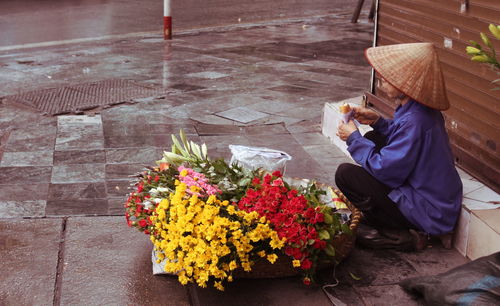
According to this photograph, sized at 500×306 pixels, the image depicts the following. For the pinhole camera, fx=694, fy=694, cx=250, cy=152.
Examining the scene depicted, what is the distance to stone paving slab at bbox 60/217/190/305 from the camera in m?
3.58

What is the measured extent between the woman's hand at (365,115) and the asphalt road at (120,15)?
25.9 ft

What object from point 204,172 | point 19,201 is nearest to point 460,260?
point 204,172

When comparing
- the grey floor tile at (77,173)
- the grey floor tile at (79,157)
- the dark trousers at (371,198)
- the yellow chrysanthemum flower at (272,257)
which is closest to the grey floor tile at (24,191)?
the grey floor tile at (77,173)

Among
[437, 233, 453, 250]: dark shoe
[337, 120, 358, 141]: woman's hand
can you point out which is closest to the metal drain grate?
[337, 120, 358, 141]: woman's hand

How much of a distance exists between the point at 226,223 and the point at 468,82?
2131 millimetres

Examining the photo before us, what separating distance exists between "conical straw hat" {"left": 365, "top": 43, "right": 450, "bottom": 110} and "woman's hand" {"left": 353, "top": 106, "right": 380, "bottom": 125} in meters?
0.47

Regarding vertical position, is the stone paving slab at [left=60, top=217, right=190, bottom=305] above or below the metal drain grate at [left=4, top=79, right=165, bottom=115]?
below

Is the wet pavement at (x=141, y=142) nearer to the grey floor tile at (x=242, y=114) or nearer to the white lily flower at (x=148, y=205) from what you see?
the grey floor tile at (x=242, y=114)

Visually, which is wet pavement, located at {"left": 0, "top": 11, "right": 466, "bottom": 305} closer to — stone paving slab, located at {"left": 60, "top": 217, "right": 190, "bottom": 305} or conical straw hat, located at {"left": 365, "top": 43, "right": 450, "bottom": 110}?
stone paving slab, located at {"left": 60, "top": 217, "right": 190, "bottom": 305}

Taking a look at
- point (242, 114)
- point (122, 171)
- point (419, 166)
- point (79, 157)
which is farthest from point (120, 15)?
point (419, 166)

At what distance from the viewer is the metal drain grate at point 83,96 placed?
6.99 metres

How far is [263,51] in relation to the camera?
1036cm

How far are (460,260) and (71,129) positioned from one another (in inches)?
146

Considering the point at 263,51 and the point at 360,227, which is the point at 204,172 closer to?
the point at 360,227
